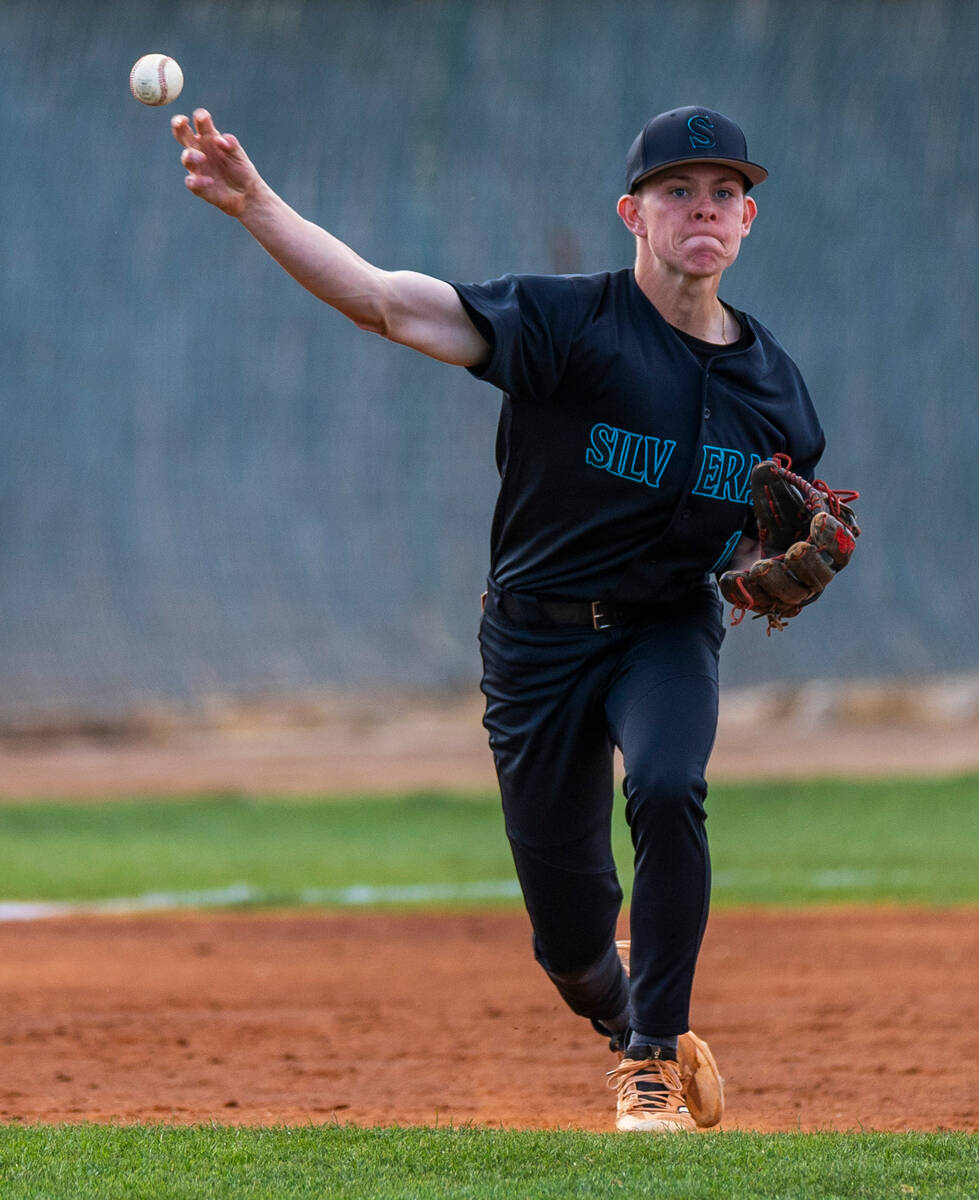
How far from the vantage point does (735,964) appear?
627cm

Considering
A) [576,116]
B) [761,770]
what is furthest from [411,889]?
[576,116]

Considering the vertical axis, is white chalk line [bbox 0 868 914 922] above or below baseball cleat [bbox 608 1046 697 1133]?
below

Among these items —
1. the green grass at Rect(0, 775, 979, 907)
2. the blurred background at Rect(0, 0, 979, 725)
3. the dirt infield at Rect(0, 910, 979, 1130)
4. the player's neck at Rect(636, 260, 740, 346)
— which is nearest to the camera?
the player's neck at Rect(636, 260, 740, 346)

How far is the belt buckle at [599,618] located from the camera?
11.4 feet

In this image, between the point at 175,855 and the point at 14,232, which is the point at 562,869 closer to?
the point at 175,855

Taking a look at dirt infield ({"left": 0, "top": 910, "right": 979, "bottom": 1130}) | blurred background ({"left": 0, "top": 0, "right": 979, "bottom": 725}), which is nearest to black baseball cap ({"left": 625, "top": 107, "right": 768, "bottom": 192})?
dirt infield ({"left": 0, "top": 910, "right": 979, "bottom": 1130})

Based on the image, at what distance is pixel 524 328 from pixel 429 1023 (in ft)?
8.87

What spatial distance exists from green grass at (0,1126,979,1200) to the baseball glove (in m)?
1.02

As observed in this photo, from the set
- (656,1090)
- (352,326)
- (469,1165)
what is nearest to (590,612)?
(656,1090)

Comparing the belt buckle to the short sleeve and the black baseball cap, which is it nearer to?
the short sleeve

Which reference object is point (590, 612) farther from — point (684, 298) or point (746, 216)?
point (746, 216)

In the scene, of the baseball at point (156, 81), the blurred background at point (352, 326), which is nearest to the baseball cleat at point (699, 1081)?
the baseball at point (156, 81)

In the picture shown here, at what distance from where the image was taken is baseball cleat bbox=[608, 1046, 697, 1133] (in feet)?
10.7

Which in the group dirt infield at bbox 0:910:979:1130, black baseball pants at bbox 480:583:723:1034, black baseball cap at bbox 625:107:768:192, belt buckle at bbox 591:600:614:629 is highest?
black baseball cap at bbox 625:107:768:192
